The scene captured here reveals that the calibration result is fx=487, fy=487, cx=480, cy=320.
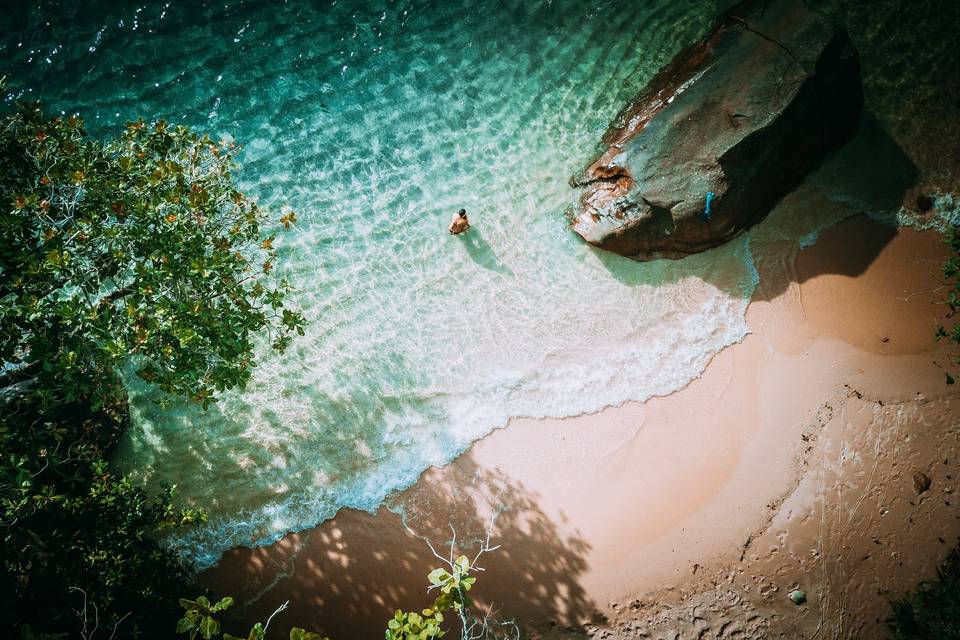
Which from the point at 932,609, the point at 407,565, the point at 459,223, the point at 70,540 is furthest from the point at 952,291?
the point at 70,540

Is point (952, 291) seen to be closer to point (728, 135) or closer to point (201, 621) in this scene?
point (728, 135)

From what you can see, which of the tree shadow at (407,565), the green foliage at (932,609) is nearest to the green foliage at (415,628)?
the tree shadow at (407,565)

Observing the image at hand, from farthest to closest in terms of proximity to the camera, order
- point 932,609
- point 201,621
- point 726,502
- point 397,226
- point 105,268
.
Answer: point 397,226, point 726,502, point 932,609, point 105,268, point 201,621

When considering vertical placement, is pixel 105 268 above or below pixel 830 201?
above

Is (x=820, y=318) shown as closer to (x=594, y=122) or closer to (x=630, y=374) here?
(x=630, y=374)

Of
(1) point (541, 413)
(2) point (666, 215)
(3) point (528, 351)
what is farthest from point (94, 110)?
(2) point (666, 215)

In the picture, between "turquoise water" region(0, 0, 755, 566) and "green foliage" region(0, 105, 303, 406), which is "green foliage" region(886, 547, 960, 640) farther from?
"green foliage" region(0, 105, 303, 406)
